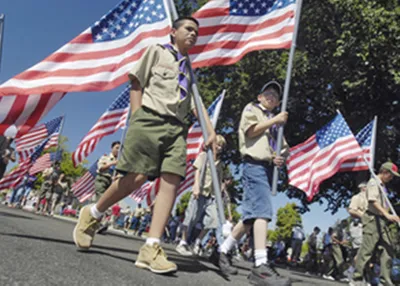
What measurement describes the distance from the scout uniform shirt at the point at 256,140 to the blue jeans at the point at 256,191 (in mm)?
96

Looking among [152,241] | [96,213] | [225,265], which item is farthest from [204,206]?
[152,241]

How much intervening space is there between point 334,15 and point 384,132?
14.7 feet

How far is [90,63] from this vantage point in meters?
4.41

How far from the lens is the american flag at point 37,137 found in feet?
44.3

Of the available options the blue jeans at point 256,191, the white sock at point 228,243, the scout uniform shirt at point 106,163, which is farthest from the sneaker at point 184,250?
the blue jeans at point 256,191

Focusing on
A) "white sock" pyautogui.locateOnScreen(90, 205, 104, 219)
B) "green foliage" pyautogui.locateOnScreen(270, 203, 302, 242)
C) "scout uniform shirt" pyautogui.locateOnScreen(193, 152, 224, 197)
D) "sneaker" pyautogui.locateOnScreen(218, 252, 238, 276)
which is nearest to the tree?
"scout uniform shirt" pyautogui.locateOnScreen(193, 152, 224, 197)

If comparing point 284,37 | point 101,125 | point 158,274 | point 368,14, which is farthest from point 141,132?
point 368,14

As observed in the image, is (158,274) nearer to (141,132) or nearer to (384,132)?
(141,132)

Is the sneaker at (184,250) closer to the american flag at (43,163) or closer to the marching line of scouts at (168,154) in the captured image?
the marching line of scouts at (168,154)

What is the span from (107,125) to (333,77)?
27.7 feet

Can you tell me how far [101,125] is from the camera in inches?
434

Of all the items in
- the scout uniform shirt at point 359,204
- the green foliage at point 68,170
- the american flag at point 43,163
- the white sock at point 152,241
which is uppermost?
the green foliage at point 68,170

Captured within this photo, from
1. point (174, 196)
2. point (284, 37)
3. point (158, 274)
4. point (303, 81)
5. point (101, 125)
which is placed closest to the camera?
point (158, 274)

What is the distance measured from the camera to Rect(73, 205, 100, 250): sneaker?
3318 mm
